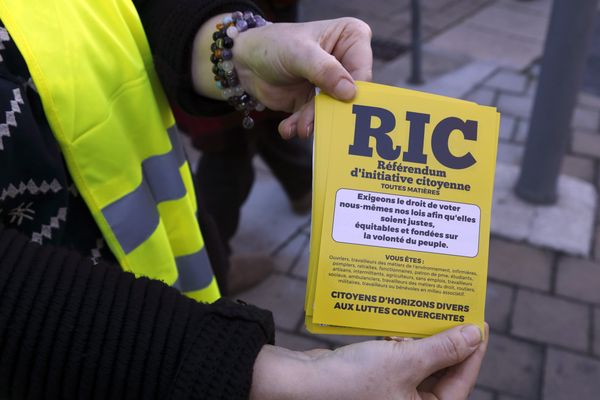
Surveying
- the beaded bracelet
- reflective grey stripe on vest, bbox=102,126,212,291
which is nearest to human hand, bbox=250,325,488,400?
reflective grey stripe on vest, bbox=102,126,212,291

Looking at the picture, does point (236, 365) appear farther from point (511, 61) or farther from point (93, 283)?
point (511, 61)

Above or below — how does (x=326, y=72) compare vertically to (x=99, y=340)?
above

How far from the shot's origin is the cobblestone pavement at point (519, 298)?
7.27 feet

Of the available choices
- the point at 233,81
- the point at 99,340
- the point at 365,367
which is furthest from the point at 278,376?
the point at 233,81

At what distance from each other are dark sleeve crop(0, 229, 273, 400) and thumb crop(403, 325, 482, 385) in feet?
0.74

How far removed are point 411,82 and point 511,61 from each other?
2.89ft

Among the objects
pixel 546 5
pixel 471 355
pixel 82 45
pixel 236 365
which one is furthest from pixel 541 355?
pixel 546 5

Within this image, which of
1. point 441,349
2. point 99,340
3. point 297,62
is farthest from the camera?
point 297,62

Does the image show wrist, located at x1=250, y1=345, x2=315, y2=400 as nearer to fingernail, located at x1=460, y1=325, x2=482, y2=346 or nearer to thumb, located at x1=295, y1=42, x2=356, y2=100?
fingernail, located at x1=460, y1=325, x2=482, y2=346

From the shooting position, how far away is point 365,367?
859 mm

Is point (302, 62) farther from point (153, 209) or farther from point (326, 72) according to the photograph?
point (153, 209)

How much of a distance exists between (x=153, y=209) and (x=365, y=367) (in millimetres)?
449

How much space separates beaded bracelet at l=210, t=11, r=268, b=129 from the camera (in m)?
1.11

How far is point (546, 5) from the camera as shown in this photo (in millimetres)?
5699
